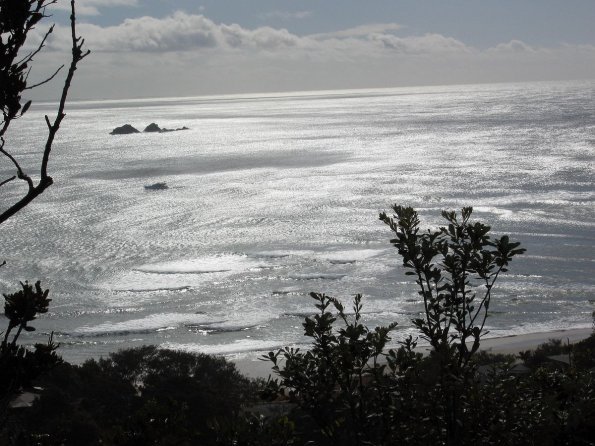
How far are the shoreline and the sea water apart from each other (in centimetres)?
49

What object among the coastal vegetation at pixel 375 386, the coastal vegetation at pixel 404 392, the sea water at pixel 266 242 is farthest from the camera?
the sea water at pixel 266 242

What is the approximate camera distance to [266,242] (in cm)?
3650

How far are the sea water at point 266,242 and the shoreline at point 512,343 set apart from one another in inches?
19.4

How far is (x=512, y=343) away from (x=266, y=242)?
1693 cm

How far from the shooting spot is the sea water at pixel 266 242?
80.0ft

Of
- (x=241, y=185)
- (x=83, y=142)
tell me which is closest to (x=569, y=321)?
(x=241, y=185)

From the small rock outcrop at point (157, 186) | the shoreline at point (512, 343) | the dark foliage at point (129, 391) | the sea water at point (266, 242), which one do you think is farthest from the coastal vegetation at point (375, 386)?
the small rock outcrop at point (157, 186)

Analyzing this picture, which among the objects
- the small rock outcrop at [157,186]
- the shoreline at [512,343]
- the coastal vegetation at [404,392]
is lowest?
the shoreline at [512,343]

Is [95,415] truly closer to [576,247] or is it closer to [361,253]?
[361,253]

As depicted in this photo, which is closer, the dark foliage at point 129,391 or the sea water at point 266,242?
the dark foliage at point 129,391

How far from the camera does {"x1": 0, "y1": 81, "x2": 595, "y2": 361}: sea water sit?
24.4m

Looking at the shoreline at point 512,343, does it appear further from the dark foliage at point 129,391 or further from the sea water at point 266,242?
the dark foliage at point 129,391

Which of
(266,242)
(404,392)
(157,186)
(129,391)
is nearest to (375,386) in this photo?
(404,392)

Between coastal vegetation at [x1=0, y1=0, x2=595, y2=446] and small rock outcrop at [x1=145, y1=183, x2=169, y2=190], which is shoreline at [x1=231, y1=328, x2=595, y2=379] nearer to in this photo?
coastal vegetation at [x1=0, y1=0, x2=595, y2=446]
